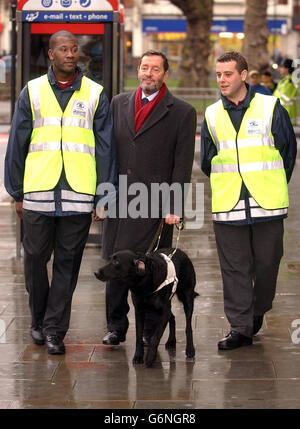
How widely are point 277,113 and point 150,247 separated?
1.17 meters

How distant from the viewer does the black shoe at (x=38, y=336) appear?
272 inches

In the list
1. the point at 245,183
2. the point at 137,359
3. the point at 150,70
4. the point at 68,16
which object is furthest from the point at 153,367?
the point at 68,16

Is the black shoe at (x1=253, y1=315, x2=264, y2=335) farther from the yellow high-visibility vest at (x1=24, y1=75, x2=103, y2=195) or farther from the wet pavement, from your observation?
the yellow high-visibility vest at (x1=24, y1=75, x2=103, y2=195)

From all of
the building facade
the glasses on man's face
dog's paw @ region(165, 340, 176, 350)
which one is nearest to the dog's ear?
dog's paw @ region(165, 340, 176, 350)

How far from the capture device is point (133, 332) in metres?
7.29

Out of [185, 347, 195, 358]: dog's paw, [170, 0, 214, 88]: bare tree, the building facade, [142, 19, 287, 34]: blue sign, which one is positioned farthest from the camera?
the building facade

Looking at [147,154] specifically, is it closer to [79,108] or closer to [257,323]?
[79,108]

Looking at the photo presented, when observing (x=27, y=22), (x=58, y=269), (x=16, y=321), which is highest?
(x=27, y=22)

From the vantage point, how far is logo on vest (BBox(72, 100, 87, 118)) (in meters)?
6.72

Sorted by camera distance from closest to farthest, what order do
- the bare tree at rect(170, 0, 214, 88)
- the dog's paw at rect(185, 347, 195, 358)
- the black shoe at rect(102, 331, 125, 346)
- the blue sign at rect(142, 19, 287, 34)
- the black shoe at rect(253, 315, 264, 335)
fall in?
1. the dog's paw at rect(185, 347, 195, 358)
2. the black shoe at rect(102, 331, 125, 346)
3. the black shoe at rect(253, 315, 264, 335)
4. the bare tree at rect(170, 0, 214, 88)
5. the blue sign at rect(142, 19, 287, 34)

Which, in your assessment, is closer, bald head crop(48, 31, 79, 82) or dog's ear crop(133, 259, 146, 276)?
dog's ear crop(133, 259, 146, 276)
